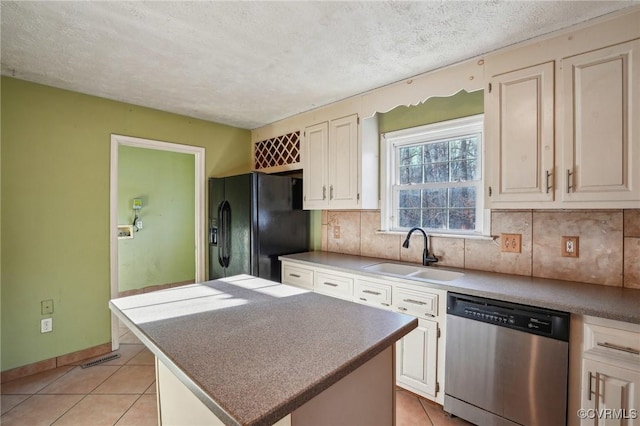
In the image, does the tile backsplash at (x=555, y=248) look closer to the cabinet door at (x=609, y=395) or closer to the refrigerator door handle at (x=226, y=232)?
the cabinet door at (x=609, y=395)

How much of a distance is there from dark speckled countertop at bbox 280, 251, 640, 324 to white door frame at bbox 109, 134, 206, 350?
2.06 metres

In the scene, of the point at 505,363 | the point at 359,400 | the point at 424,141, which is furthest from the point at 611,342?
the point at 424,141

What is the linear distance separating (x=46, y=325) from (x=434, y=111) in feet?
12.2

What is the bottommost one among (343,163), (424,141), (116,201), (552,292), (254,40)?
(552,292)

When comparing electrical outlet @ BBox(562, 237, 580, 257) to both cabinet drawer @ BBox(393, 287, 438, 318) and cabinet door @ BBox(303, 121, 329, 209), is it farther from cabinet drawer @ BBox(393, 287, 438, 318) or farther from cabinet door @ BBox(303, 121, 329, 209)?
cabinet door @ BBox(303, 121, 329, 209)

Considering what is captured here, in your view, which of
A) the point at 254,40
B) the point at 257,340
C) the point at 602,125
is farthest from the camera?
the point at 254,40

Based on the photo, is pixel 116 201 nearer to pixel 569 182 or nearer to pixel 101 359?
pixel 101 359

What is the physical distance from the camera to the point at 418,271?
7.86 ft

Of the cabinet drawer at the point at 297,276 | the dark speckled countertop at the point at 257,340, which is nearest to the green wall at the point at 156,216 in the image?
the cabinet drawer at the point at 297,276

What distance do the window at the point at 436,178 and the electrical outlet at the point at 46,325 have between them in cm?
301

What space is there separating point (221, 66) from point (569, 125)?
2251mm

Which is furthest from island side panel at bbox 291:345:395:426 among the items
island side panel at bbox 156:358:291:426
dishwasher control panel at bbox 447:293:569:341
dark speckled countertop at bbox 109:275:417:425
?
dishwasher control panel at bbox 447:293:569:341

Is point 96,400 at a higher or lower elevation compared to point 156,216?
lower

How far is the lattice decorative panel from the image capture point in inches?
132
